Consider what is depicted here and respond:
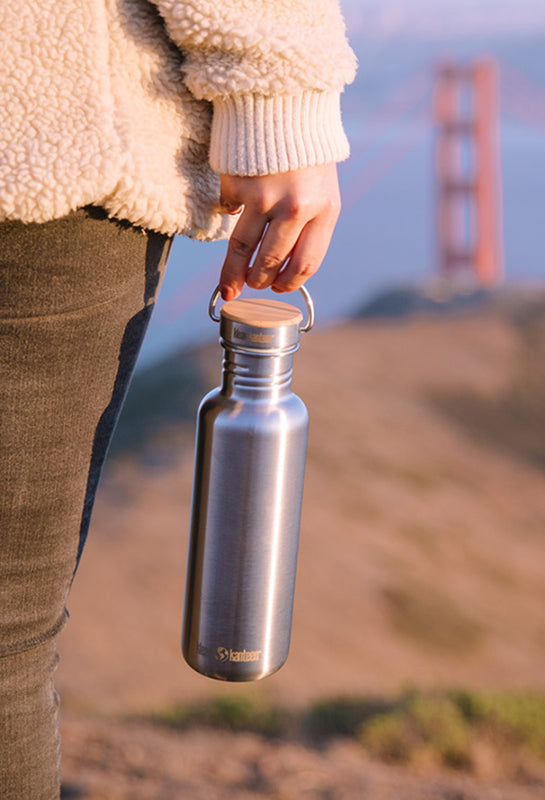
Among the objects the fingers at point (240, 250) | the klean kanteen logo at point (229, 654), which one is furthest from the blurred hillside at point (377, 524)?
the fingers at point (240, 250)

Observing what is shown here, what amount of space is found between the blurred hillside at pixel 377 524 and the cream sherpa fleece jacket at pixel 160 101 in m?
1.98

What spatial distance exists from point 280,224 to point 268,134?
0.08 m

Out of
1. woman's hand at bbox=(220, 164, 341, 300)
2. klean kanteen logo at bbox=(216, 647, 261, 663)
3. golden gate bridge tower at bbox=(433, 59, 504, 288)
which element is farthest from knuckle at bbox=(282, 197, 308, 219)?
golden gate bridge tower at bbox=(433, 59, 504, 288)

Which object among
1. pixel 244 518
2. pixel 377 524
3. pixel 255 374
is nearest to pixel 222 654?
pixel 244 518

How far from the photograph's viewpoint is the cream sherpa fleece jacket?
68 centimetres

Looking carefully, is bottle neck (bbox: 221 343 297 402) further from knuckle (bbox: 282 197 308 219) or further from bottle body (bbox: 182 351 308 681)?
knuckle (bbox: 282 197 308 219)

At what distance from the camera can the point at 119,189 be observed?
708 mm

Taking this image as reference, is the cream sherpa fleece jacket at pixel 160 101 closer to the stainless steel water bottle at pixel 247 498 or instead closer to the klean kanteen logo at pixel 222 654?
the stainless steel water bottle at pixel 247 498

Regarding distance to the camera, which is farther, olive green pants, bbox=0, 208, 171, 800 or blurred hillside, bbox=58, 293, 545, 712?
blurred hillside, bbox=58, 293, 545, 712

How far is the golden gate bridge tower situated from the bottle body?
949 centimetres

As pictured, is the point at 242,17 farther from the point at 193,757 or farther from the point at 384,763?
the point at 384,763

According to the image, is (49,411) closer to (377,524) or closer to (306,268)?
(306,268)

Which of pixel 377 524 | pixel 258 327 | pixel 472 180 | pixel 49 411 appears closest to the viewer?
pixel 49 411

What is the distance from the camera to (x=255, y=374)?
0.90m
